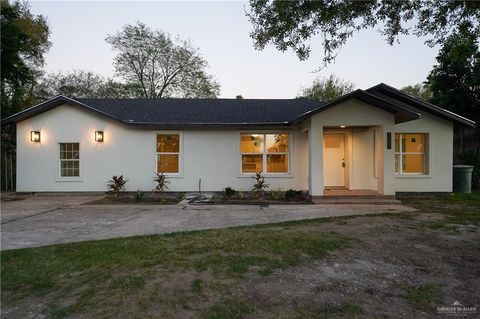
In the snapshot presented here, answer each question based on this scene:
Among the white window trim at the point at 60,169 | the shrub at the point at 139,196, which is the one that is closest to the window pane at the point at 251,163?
the shrub at the point at 139,196

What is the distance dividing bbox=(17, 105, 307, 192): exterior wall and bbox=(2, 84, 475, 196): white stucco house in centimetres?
4

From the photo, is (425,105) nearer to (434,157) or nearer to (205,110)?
(434,157)

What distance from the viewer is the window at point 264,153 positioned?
12.5m

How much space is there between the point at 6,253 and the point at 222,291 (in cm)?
381

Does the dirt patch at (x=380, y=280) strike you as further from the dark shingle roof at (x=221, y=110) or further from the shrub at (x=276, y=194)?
the dark shingle roof at (x=221, y=110)

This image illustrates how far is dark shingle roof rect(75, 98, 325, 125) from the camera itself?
12534 millimetres

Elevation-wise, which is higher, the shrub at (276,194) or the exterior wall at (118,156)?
the exterior wall at (118,156)

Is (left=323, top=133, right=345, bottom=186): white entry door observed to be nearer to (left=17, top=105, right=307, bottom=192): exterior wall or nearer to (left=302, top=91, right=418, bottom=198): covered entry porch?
(left=302, top=91, right=418, bottom=198): covered entry porch

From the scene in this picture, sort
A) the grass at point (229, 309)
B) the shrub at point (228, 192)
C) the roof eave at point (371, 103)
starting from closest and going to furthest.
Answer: the grass at point (229, 309)
the roof eave at point (371, 103)
the shrub at point (228, 192)

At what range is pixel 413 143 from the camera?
12555 millimetres

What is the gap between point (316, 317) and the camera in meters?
2.97

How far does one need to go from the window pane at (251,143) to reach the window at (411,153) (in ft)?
18.2

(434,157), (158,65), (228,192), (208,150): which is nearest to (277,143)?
(208,150)

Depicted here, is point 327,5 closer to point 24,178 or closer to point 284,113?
point 284,113
